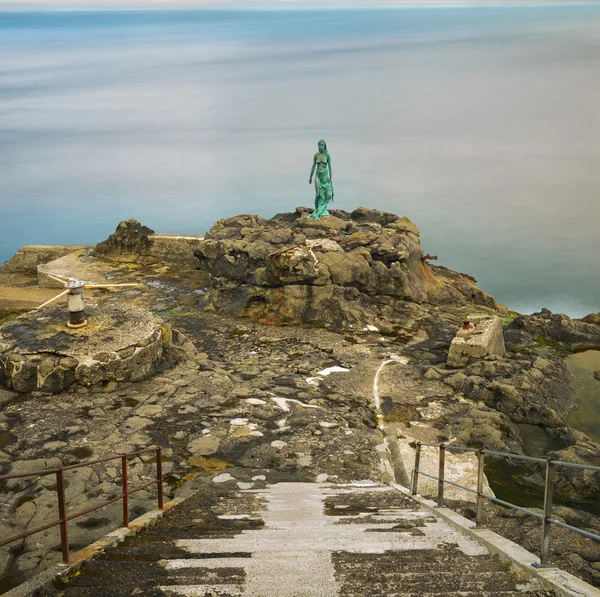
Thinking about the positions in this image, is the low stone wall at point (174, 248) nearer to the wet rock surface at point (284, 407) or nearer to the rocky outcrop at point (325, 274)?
the rocky outcrop at point (325, 274)

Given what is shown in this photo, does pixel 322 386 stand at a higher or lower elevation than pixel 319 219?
lower

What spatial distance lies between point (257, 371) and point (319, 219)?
7.22 m

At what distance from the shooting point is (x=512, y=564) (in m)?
4.31

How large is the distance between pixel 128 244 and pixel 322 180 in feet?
19.5

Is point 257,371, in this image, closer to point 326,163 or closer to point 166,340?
point 166,340

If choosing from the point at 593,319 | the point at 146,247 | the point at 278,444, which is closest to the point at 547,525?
the point at 278,444

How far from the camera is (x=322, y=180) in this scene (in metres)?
17.7

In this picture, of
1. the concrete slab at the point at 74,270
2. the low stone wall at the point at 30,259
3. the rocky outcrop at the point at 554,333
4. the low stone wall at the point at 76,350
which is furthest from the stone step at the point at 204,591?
the low stone wall at the point at 30,259

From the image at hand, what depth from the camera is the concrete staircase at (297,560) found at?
411 cm

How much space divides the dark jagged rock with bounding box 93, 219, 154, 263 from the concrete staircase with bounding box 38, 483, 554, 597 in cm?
1470

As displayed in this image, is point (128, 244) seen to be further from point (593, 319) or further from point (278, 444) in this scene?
point (278, 444)

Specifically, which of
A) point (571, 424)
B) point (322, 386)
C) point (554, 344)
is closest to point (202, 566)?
point (322, 386)

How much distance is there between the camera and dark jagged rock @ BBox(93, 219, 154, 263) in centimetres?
1994

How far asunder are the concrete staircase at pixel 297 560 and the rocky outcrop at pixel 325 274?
9193 millimetres
